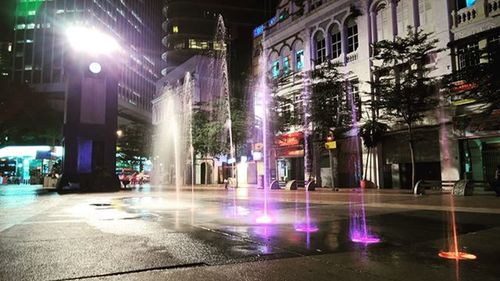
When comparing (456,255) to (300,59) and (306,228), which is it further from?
(300,59)

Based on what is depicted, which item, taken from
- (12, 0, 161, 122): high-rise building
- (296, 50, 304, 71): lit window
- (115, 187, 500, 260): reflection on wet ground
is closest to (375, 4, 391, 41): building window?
(296, 50, 304, 71): lit window

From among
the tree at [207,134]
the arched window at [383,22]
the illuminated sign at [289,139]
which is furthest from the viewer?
the tree at [207,134]

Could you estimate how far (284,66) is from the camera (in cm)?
3569

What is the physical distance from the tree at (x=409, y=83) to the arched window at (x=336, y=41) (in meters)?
7.01

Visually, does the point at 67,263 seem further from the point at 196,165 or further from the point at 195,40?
the point at 195,40

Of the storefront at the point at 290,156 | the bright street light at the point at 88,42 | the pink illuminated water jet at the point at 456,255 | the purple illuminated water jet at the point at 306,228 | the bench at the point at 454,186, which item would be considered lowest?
the pink illuminated water jet at the point at 456,255

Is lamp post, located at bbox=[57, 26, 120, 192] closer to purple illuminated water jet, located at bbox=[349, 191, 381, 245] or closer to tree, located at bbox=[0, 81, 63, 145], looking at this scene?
tree, located at bbox=[0, 81, 63, 145]

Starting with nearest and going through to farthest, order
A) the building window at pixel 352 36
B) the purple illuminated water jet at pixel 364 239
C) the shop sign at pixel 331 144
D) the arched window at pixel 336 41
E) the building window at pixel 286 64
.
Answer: the purple illuminated water jet at pixel 364 239
the shop sign at pixel 331 144
the building window at pixel 352 36
the arched window at pixel 336 41
the building window at pixel 286 64

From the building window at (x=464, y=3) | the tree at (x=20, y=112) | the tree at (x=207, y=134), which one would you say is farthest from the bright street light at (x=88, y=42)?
the building window at (x=464, y=3)

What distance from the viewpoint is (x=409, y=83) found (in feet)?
69.8

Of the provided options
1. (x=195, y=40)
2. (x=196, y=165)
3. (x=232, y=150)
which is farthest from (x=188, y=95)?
(x=195, y=40)

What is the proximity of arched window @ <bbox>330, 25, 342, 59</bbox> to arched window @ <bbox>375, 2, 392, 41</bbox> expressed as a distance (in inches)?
133

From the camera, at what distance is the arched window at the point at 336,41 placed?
3045cm

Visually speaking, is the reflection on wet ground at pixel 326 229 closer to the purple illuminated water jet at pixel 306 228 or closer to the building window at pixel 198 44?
the purple illuminated water jet at pixel 306 228
